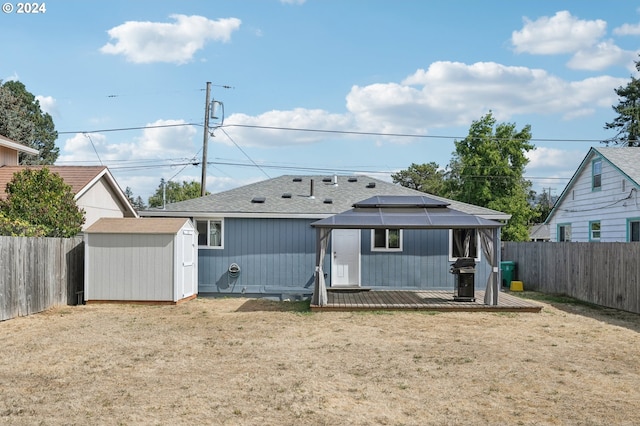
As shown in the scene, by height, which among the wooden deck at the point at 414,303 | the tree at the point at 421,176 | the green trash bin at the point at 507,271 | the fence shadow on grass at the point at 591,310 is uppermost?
the tree at the point at 421,176

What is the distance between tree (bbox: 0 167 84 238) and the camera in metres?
14.4

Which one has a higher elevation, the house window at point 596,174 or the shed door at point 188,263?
the house window at point 596,174

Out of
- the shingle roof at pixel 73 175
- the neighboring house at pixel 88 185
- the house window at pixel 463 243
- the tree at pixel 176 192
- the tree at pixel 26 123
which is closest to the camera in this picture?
the house window at pixel 463 243

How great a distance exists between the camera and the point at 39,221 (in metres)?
14.4

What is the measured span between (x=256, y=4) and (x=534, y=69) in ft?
41.4

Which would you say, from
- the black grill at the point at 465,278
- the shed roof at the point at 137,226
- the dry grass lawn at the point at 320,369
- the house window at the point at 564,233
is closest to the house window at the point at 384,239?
the black grill at the point at 465,278

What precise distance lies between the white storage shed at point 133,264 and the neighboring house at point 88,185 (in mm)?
3151

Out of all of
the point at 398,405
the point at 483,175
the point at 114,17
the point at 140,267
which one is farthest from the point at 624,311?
the point at 483,175

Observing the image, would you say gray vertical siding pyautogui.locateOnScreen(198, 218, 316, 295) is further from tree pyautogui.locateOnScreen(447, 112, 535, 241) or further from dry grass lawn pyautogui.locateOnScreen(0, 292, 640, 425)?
tree pyautogui.locateOnScreen(447, 112, 535, 241)

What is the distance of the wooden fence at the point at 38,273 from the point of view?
1205 centimetres

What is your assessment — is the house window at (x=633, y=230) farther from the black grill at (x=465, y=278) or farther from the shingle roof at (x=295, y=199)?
the black grill at (x=465, y=278)

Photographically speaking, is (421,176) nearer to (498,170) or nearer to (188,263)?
(498,170)

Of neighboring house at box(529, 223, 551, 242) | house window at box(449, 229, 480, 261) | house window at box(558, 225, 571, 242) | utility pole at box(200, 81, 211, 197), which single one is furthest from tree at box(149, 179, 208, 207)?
house window at box(449, 229, 480, 261)

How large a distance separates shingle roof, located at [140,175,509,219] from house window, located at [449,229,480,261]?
0.97 metres
